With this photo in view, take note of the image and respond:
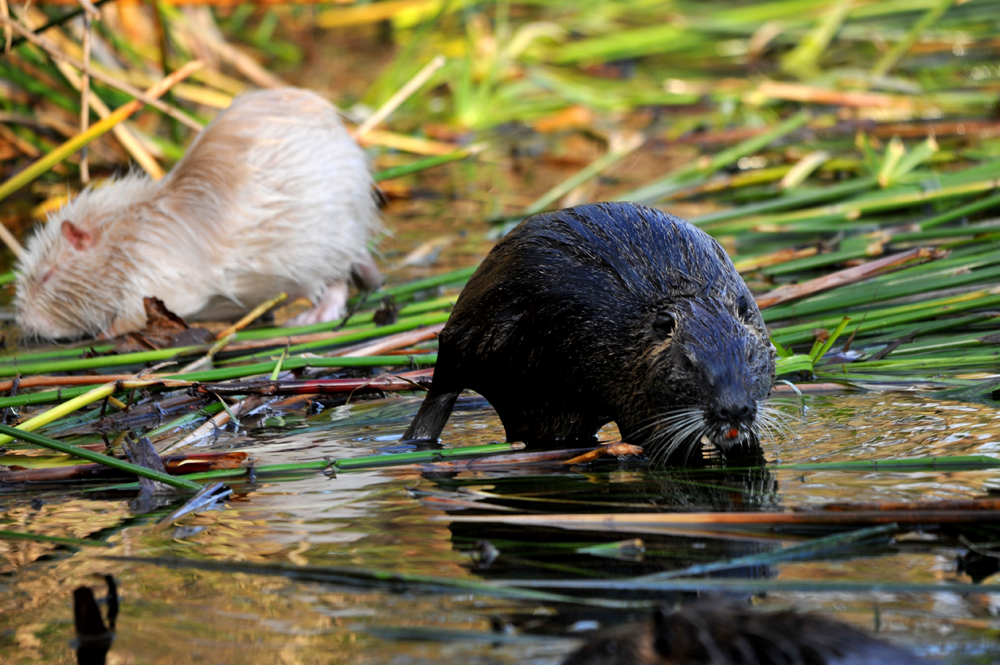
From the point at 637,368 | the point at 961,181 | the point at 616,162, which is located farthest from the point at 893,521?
the point at 616,162

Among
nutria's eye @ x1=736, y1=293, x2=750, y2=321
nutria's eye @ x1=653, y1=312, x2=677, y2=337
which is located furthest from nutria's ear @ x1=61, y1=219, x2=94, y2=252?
nutria's eye @ x1=736, y1=293, x2=750, y2=321

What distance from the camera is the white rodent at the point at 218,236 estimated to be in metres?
4.57

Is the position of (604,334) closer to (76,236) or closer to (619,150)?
(76,236)

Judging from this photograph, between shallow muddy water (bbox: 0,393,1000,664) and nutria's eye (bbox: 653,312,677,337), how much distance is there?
14.8 inches

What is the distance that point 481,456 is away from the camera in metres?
2.84

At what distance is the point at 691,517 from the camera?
2.25m

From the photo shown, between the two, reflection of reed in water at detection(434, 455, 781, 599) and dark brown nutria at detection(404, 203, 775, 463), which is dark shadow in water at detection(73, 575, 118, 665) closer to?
reflection of reed in water at detection(434, 455, 781, 599)

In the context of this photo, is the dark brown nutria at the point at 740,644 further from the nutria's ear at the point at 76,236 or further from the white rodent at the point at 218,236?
the nutria's ear at the point at 76,236

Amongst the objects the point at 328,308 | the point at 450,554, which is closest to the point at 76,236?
the point at 328,308

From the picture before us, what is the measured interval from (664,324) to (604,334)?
19cm

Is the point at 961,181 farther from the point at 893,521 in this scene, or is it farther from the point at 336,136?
the point at 893,521

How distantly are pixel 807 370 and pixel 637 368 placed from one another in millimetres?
637

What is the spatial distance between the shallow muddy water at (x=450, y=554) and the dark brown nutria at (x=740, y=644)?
137 mm

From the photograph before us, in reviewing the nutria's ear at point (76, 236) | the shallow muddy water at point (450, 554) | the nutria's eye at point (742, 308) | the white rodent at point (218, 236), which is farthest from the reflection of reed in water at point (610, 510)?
the nutria's ear at point (76, 236)
